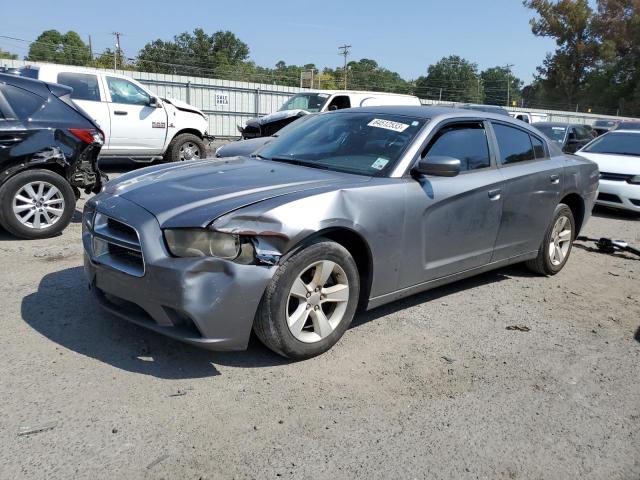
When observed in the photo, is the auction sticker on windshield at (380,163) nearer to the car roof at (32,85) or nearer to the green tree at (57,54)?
the car roof at (32,85)

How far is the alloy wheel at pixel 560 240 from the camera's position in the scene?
223 inches

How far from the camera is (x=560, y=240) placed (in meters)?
5.82

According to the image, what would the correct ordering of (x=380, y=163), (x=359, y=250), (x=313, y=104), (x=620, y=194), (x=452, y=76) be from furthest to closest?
(x=452, y=76), (x=313, y=104), (x=620, y=194), (x=380, y=163), (x=359, y=250)

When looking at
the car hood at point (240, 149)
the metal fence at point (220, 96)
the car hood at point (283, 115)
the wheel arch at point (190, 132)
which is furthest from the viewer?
the metal fence at point (220, 96)

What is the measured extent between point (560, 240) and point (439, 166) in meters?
2.48

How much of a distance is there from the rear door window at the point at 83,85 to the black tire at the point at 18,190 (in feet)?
14.9

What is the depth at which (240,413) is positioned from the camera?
2.99 meters

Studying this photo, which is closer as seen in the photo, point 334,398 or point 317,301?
point 334,398

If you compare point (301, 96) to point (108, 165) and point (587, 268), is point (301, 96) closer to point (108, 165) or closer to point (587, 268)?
point (108, 165)

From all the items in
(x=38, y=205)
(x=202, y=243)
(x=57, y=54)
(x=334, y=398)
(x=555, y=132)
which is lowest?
(x=334, y=398)

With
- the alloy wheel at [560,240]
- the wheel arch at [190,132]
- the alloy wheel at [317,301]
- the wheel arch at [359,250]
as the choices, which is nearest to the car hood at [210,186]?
the wheel arch at [359,250]

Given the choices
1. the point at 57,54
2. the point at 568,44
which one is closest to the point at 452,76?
the point at 568,44

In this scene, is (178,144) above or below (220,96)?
below

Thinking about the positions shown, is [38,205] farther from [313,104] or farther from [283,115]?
[313,104]
